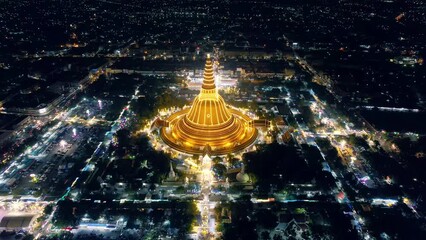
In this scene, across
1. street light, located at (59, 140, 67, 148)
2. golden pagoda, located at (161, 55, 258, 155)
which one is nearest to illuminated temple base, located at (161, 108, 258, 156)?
golden pagoda, located at (161, 55, 258, 155)

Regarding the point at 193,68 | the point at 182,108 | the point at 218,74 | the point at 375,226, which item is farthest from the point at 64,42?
the point at 375,226

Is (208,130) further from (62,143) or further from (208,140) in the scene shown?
(62,143)

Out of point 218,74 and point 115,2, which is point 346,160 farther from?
point 115,2

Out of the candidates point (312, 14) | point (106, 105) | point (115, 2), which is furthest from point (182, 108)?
point (115, 2)

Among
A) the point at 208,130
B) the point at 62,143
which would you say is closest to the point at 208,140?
the point at 208,130

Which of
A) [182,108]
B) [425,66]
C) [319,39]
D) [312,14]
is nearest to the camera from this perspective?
[182,108]

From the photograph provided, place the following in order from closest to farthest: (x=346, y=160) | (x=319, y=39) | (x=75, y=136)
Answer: (x=346, y=160) < (x=75, y=136) < (x=319, y=39)

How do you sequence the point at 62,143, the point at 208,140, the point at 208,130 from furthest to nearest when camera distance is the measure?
the point at 62,143 < the point at 208,130 < the point at 208,140

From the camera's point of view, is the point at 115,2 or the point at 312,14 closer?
the point at 312,14
